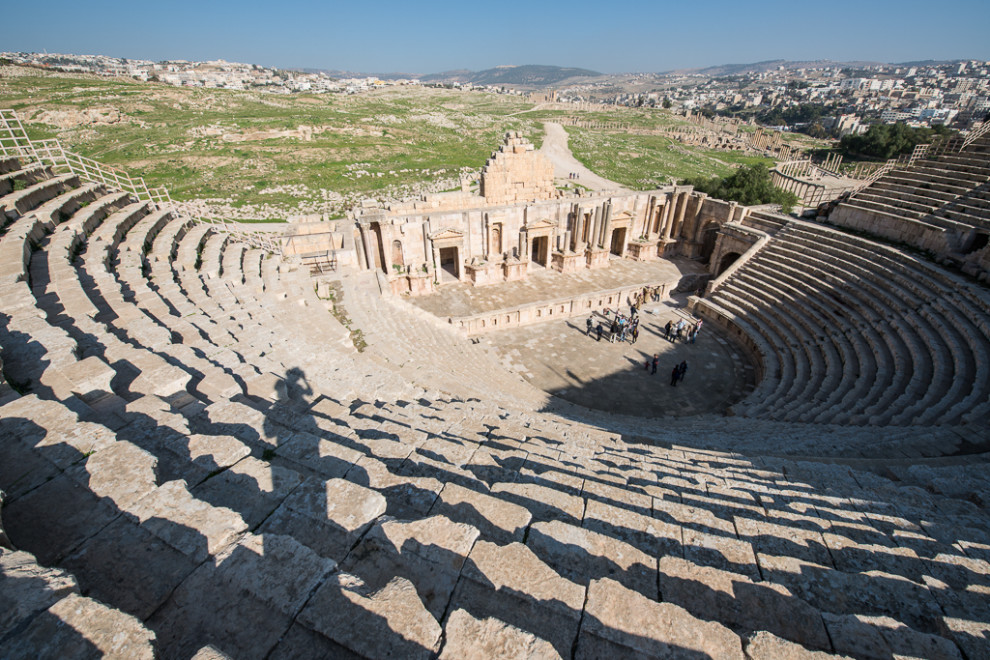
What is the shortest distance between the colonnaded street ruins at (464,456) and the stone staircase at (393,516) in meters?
0.02

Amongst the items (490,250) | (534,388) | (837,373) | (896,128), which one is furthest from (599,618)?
(896,128)

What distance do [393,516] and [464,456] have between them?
1761 millimetres

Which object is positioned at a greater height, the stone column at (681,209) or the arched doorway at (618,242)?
the stone column at (681,209)

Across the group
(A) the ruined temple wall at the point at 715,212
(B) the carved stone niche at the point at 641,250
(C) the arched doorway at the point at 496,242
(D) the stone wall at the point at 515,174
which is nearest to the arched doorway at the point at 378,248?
(C) the arched doorway at the point at 496,242

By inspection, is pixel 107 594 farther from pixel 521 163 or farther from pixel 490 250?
pixel 521 163

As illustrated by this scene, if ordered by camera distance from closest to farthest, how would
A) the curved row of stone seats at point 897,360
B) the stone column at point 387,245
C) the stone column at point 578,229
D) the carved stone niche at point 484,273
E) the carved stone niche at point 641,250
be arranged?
the curved row of stone seats at point 897,360 < the stone column at point 387,245 < the carved stone niche at point 484,273 < the stone column at point 578,229 < the carved stone niche at point 641,250

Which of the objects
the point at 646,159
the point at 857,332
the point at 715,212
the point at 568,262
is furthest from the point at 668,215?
the point at 646,159

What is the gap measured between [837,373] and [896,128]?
64890mm

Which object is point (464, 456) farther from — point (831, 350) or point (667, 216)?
point (667, 216)

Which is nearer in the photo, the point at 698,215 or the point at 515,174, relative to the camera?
the point at 515,174

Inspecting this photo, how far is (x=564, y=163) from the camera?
50.6 m

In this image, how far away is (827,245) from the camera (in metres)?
18.0

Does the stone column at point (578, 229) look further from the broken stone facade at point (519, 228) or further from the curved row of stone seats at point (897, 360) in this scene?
the curved row of stone seats at point (897, 360)

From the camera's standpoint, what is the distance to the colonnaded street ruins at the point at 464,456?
8.87ft
